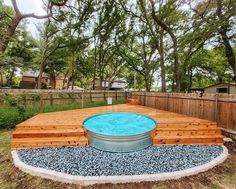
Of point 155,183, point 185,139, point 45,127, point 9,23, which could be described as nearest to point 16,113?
point 45,127

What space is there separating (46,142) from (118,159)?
2.32 meters

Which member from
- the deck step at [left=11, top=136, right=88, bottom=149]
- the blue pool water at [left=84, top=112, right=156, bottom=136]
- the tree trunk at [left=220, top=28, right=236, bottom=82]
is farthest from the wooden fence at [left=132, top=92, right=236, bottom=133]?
the deck step at [left=11, top=136, right=88, bottom=149]

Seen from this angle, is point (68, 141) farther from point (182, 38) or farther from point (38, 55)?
point (38, 55)

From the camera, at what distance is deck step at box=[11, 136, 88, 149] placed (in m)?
4.71

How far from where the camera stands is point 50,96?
923 cm

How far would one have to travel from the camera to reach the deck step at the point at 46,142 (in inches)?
185

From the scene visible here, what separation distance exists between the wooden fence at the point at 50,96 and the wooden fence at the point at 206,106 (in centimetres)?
528

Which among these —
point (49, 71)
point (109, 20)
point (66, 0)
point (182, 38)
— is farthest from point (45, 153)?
point (49, 71)

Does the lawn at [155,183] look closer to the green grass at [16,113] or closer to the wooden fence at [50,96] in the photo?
the green grass at [16,113]

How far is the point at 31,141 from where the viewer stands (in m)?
4.81

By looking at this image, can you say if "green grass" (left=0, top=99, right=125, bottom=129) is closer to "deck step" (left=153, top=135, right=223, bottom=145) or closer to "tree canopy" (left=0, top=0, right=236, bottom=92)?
"tree canopy" (left=0, top=0, right=236, bottom=92)

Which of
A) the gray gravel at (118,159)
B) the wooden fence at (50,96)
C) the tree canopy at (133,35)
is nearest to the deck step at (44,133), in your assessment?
the gray gravel at (118,159)

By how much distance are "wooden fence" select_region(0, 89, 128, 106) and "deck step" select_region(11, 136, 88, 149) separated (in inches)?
148

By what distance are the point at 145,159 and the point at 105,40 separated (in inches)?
566
